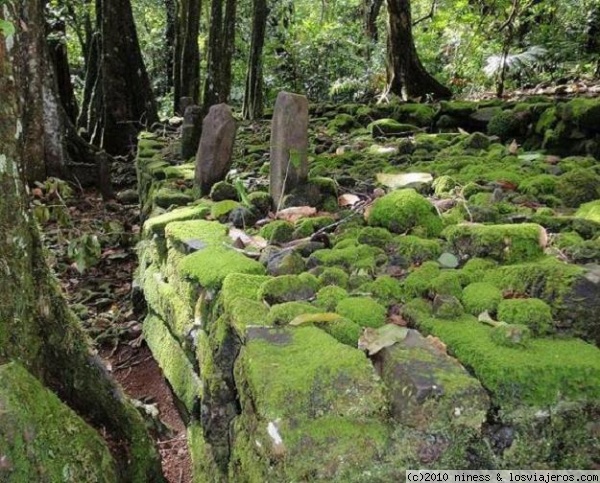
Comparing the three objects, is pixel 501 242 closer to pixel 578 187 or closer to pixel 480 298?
pixel 480 298

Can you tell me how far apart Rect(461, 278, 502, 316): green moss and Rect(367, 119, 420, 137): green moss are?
4.27m

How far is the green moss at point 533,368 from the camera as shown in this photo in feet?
5.86

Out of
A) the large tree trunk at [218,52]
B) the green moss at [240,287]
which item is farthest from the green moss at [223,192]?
the large tree trunk at [218,52]

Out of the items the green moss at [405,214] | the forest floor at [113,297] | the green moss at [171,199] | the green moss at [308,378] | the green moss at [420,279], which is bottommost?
the forest floor at [113,297]

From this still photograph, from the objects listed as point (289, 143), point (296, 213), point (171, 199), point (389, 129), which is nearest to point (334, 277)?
point (296, 213)

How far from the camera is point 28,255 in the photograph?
111 inches

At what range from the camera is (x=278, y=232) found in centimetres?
340

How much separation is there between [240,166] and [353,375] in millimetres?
4052

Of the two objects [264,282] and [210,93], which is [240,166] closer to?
[264,282]

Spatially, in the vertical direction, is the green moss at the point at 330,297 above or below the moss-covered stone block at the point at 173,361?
above

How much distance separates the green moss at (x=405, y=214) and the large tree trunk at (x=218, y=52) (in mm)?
6855

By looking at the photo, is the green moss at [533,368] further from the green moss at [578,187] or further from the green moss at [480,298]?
the green moss at [578,187]

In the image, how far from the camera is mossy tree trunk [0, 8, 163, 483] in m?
2.63

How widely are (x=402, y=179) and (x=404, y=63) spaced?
5.18 metres
